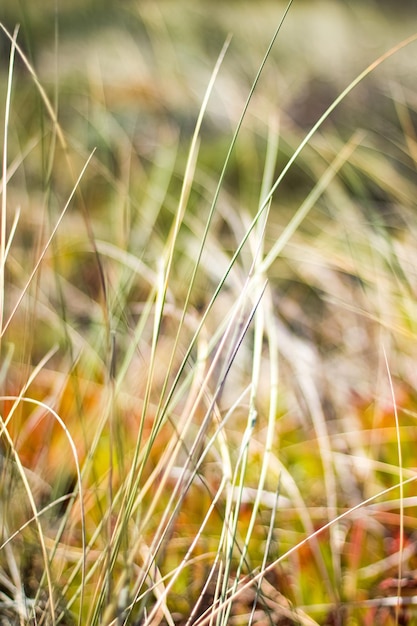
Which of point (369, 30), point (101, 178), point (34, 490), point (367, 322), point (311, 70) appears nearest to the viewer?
point (34, 490)

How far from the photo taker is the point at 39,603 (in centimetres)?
49

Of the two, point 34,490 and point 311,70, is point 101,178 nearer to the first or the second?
point 311,70

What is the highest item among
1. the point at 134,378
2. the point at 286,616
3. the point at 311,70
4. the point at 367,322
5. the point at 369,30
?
the point at 369,30

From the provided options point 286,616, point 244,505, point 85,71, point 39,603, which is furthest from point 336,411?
point 85,71

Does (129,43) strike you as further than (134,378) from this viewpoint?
Yes

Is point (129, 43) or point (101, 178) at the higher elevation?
point (129, 43)

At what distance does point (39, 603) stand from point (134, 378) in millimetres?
427

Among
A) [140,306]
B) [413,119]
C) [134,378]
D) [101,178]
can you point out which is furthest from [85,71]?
[134,378]

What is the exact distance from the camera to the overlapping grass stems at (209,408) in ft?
1.54

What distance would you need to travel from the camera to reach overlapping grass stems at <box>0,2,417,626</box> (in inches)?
18.5

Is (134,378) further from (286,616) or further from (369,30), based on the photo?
(369,30)

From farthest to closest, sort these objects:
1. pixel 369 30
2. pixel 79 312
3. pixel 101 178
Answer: pixel 369 30
pixel 101 178
pixel 79 312

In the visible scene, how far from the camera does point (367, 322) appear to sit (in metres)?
0.96

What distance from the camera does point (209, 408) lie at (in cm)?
44
